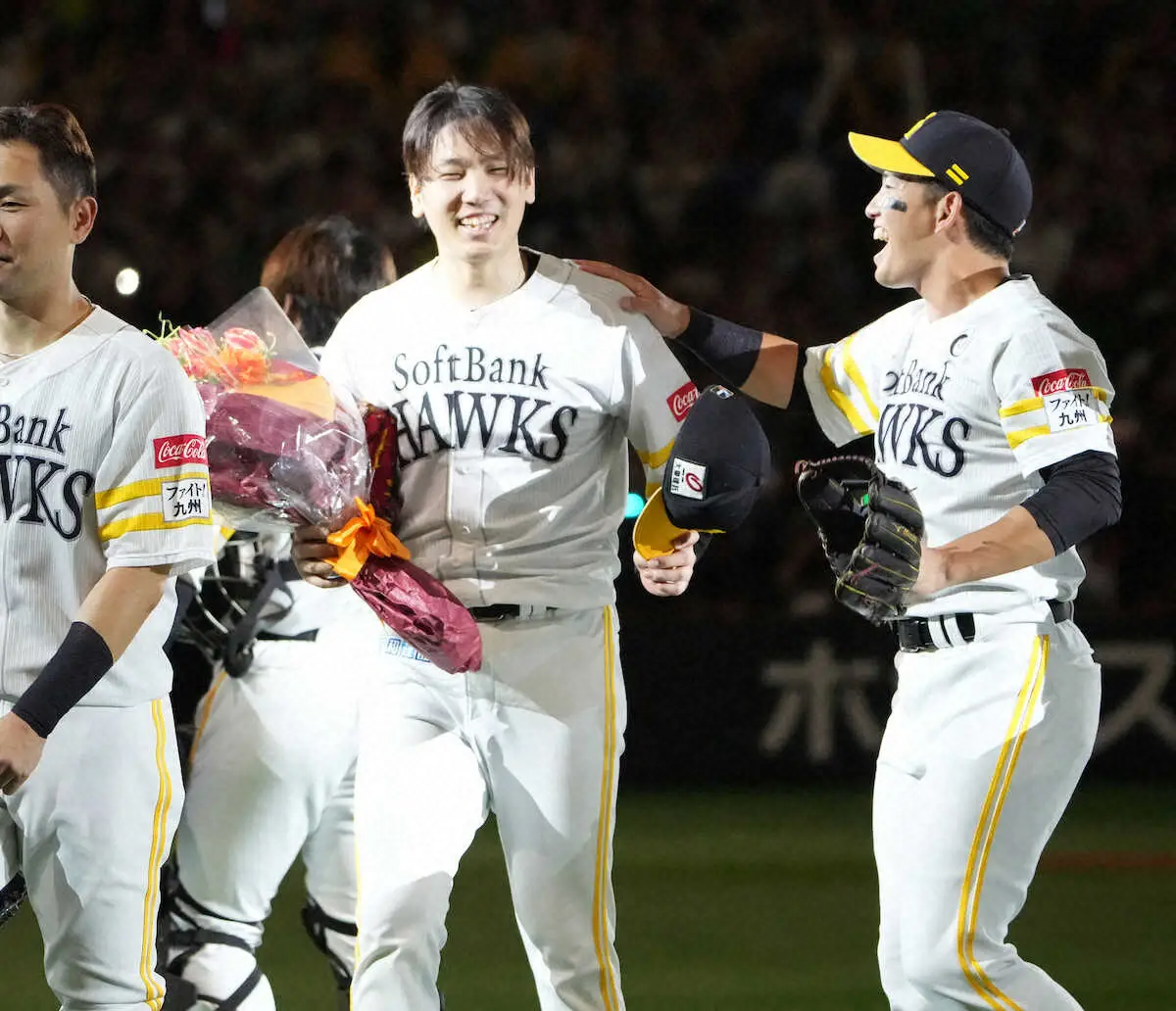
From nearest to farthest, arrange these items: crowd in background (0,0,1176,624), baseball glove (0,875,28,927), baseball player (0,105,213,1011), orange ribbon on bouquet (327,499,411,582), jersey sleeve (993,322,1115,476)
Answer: baseball player (0,105,213,1011), baseball glove (0,875,28,927), jersey sleeve (993,322,1115,476), orange ribbon on bouquet (327,499,411,582), crowd in background (0,0,1176,624)

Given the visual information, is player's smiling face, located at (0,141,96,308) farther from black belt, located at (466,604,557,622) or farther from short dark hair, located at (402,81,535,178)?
black belt, located at (466,604,557,622)

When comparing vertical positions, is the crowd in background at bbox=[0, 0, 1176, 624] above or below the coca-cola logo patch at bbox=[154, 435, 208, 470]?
above

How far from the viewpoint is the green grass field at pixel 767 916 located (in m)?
6.09

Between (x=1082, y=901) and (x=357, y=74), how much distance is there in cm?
664

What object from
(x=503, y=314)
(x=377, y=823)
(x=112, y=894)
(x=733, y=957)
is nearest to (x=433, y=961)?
(x=377, y=823)

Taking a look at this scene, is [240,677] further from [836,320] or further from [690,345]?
[836,320]

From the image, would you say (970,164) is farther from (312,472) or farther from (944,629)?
(312,472)

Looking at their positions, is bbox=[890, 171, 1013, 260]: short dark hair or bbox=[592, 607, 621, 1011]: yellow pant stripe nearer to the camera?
bbox=[592, 607, 621, 1011]: yellow pant stripe

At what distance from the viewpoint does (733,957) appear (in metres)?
6.58

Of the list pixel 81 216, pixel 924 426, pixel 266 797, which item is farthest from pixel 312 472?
pixel 924 426

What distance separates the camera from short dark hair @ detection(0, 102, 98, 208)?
342cm

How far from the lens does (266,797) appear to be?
457 centimetres

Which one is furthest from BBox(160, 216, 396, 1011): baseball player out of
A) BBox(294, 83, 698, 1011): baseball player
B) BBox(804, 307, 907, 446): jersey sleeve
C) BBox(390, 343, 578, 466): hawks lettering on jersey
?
BBox(804, 307, 907, 446): jersey sleeve

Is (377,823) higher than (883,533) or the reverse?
the reverse
